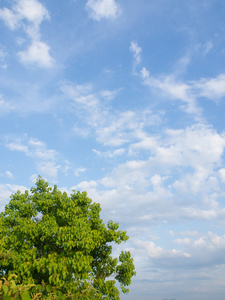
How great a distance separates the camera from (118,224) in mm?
19234

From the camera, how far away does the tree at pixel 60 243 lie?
1492 centimetres

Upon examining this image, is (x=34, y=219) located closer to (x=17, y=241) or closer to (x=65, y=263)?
(x=17, y=241)

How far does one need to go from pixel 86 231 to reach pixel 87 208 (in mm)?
3096

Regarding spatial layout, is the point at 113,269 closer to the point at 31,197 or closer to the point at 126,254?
the point at 126,254

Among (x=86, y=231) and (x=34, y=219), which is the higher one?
(x=34, y=219)

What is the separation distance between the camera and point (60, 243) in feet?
50.8

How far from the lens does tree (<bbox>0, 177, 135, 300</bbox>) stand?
49.0 feet

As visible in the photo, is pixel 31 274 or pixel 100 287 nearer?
pixel 31 274

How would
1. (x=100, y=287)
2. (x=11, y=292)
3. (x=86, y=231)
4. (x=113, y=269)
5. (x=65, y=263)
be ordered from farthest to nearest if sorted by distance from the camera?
(x=113, y=269) → (x=100, y=287) → (x=86, y=231) → (x=65, y=263) → (x=11, y=292)

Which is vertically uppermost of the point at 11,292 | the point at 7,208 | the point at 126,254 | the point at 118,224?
the point at 7,208

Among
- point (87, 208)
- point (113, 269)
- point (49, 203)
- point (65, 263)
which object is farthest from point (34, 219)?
point (113, 269)

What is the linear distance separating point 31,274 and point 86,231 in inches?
140

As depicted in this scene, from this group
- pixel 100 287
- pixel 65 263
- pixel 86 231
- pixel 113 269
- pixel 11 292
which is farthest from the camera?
pixel 113 269

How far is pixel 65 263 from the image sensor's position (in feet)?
48.9
